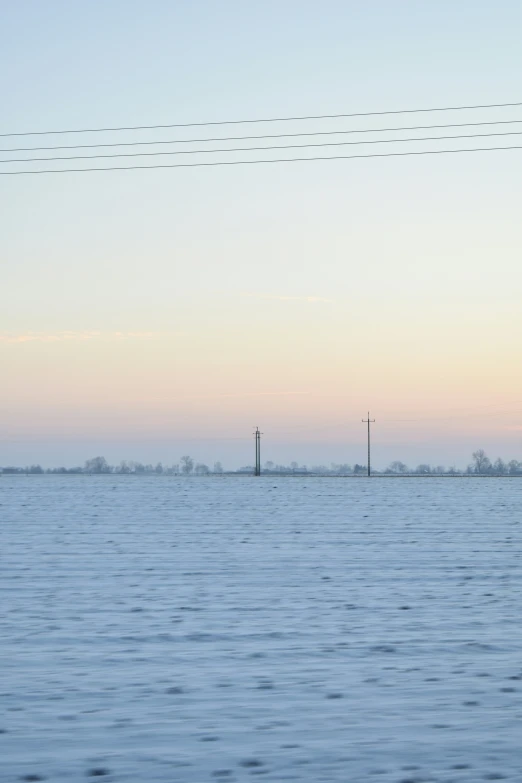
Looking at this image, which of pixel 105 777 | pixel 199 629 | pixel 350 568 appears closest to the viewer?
pixel 105 777

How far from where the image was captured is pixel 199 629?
1223 centimetres

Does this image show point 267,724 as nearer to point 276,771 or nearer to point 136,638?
point 276,771

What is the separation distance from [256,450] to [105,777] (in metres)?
160

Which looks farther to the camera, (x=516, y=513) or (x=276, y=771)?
(x=516, y=513)

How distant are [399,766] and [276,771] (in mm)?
849

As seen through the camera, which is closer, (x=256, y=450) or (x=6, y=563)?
(x=6, y=563)

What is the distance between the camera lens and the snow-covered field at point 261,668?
6.90 metres

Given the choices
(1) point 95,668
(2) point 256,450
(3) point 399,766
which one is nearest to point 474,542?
(1) point 95,668

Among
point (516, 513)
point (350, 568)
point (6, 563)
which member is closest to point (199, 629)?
point (350, 568)

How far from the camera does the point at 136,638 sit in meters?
11.6

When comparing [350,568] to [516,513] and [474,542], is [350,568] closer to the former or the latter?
[474,542]

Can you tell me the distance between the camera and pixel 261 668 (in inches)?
391

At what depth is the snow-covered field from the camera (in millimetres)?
6902

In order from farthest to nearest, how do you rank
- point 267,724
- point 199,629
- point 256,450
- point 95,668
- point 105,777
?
1. point 256,450
2. point 199,629
3. point 95,668
4. point 267,724
5. point 105,777
